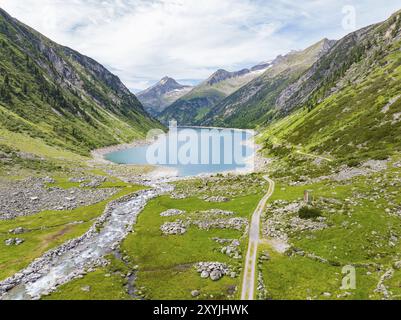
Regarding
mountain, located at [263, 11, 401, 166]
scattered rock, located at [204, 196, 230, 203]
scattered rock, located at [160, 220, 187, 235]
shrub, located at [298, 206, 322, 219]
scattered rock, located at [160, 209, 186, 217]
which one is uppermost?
mountain, located at [263, 11, 401, 166]

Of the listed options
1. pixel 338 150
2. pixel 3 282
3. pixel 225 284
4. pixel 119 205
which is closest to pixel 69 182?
pixel 119 205

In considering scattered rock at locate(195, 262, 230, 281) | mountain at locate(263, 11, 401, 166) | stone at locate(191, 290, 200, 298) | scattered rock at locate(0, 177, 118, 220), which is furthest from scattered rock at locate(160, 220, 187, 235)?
mountain at locate(263, 11, 401, 166)

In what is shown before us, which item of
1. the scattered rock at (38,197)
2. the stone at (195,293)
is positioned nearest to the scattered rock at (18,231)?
the scattered rock at (38,197)

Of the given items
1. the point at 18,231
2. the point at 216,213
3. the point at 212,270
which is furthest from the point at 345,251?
the point at 18,231

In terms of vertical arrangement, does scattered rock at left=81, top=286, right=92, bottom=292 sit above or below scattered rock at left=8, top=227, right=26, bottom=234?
below

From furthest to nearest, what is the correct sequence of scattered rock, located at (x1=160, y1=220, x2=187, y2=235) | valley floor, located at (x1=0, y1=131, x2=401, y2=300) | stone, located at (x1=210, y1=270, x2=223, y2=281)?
scattered rock, located at (x1=160, y1=220, x2=187, y2=235)
stone, located at (x1=210, y1=270, x2=223, y2=281)
valley floor, located at (x1=0, y1=131, x2=401, y2=300)

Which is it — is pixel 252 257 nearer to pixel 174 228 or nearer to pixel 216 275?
pixel 216 275

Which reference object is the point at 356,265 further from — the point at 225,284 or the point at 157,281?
the point at 157,281

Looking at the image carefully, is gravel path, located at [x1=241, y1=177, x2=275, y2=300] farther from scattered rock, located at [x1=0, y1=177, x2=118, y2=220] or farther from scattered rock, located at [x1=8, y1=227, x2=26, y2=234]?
A: scattered rock, located at [x1=0, y1=177, x2=118, y2=220]

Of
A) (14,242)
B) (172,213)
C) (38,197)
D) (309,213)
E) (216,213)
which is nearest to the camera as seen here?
(309,213)
